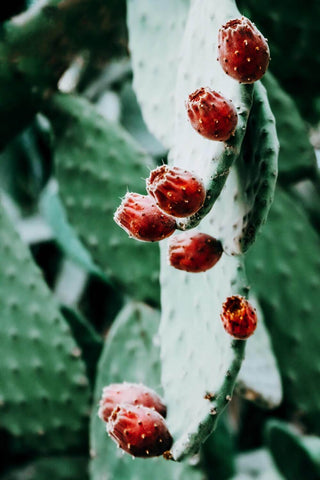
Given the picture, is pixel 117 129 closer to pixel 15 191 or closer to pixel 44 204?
pixel 44 204

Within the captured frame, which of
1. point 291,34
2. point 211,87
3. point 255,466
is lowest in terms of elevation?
point 255,466

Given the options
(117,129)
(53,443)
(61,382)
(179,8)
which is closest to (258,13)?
(179,8)

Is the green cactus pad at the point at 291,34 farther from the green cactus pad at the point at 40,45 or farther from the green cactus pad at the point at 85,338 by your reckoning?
the green cactus pad at the point at 85,338

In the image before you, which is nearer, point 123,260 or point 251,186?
point 251,186

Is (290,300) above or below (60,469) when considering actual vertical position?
above

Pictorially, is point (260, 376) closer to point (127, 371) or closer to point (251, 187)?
point (127, 371)

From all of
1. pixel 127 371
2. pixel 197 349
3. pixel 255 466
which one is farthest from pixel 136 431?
pixel 255 466
